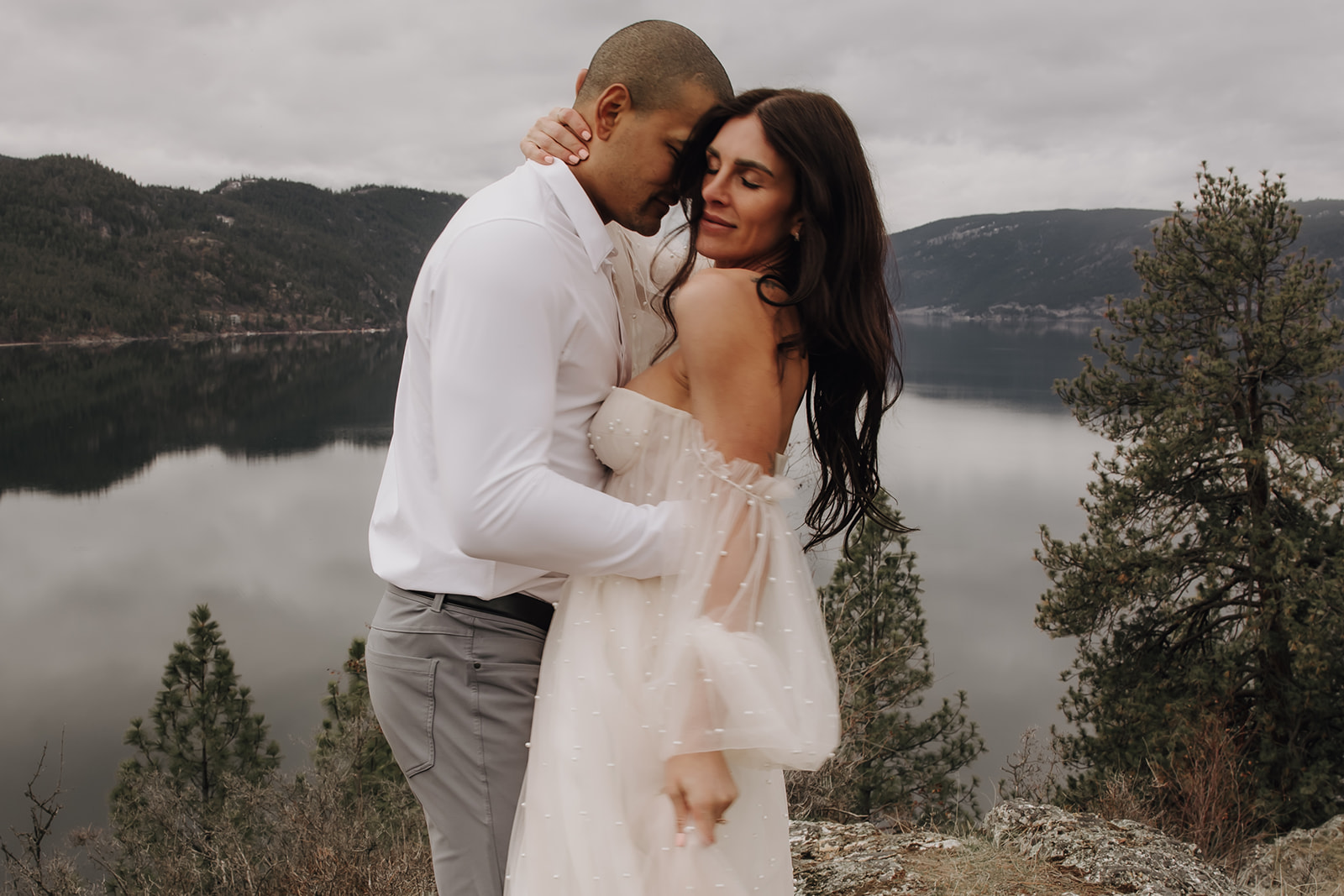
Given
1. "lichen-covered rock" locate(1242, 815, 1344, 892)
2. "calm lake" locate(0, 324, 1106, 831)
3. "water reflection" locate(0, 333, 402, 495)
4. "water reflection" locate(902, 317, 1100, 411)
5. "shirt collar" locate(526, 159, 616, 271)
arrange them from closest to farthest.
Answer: "shirt collar" locate(526, 159, 616, 271) → "lichen-covered rock" locate(1242, 815, 1344, 892) → "calm lake" locate(0, 324, 1106, 831) → "water reflection" locate(0, 333, 402, 495) → "water reflection" locate(902, 317, 1100, 411)

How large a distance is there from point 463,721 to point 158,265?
460ft

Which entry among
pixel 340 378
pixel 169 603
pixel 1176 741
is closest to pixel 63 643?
pixel 169 603

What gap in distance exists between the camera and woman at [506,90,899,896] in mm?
1626

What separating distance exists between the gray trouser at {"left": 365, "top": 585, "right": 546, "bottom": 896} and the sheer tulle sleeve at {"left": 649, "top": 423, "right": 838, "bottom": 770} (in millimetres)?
297

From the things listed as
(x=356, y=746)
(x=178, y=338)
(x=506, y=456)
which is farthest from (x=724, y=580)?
(x=178, y=338)

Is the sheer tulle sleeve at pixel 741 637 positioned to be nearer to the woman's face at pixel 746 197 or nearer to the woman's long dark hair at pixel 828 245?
the woman's long dark hair at pixel 828 245

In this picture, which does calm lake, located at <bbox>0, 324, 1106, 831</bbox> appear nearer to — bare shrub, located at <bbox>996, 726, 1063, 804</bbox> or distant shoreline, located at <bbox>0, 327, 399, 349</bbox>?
bare shrub, located at <bbox>996, 726, 1063, 804</bbox>

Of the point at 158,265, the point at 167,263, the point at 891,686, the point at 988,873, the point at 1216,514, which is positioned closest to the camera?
the point at 988,873

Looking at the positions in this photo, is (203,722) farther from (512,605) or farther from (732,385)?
(732,385)

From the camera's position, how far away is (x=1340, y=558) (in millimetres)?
14555

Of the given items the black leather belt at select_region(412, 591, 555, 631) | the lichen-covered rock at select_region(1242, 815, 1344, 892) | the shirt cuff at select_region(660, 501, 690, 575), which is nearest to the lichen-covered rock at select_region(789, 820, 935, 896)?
the black leather belt at select_region(412, 591, 555, 631)

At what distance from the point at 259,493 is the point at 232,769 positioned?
39022 mm

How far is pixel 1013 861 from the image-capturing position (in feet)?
12.4

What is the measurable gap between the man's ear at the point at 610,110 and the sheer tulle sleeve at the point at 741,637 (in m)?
0.71
